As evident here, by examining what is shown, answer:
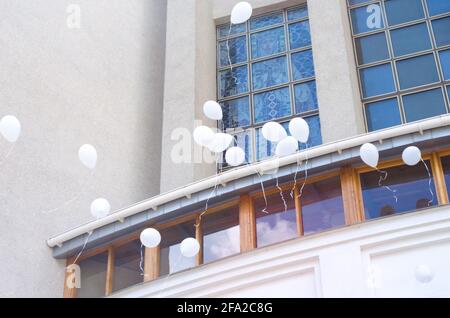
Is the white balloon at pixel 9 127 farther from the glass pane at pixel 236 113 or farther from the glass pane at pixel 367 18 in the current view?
the glass pane at pixel 367 18

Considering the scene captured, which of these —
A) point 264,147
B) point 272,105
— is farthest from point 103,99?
point 272,105

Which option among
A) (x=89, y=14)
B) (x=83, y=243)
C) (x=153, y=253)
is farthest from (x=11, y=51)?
(x=153, y=253)

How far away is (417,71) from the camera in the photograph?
13023mm

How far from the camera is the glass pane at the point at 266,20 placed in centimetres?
1504

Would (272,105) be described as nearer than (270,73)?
Yes

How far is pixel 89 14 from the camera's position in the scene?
1315cm

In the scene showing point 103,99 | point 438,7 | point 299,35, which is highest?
point 299,35

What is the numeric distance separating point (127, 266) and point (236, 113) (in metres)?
5.67

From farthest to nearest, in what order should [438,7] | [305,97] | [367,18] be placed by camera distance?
[367,18] → [305,97] → [438,7]

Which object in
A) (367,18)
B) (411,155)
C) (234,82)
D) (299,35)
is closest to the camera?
(411,155)

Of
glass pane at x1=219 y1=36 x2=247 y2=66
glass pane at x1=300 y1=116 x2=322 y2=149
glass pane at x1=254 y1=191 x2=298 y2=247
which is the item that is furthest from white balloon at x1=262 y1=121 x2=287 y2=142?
glass pane at x1=219 y1=36 x2=247 y2=66

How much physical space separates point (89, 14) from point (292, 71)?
4.34 m

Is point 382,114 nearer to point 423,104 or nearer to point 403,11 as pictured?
point 423,104

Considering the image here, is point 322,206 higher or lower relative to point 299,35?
lower
